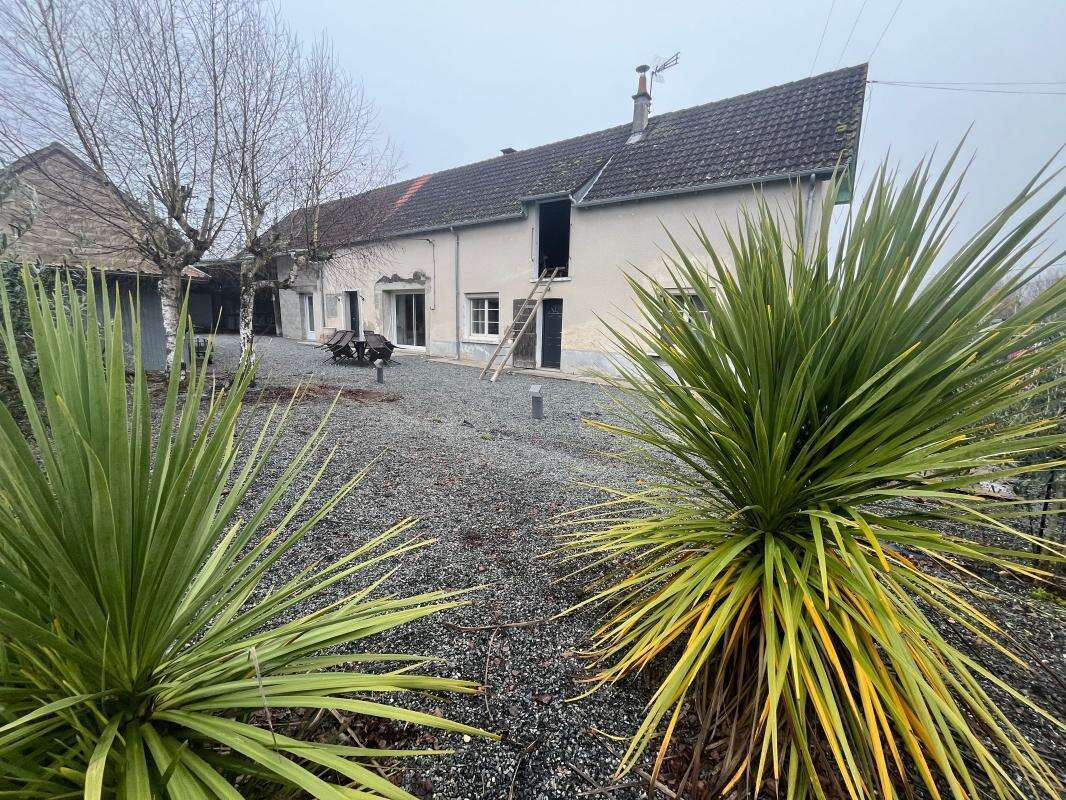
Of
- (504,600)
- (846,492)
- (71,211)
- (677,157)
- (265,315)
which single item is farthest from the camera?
(265,315)

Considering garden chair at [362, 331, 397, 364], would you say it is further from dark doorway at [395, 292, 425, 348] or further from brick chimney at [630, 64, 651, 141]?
brick chimney at [630, 64, 651, 141]

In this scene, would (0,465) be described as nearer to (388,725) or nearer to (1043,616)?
(388,725)

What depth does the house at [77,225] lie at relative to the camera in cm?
526

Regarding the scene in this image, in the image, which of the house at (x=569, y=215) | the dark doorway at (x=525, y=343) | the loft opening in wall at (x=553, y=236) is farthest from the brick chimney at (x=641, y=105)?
the dark doorway at (x=525, y=343)

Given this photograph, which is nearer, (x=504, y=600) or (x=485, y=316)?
(x=504, y=600)

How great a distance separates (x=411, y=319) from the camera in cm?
1531

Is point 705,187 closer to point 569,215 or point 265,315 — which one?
point 569,215

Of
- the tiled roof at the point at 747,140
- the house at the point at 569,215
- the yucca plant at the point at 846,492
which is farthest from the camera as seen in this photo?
the house at the point at 569,215

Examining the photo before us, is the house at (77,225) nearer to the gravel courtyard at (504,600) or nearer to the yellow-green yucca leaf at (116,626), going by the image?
the gravel courtyard at (504,600)

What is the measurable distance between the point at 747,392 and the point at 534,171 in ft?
43.2

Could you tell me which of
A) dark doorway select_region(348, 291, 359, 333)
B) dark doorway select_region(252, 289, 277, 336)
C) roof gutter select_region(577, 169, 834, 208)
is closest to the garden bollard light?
roof gutter select_region(577, 169, 834, 208)

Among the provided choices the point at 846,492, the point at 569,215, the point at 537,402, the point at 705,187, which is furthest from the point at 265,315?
the point at 846,492

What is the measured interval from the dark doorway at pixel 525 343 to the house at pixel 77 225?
278 inches

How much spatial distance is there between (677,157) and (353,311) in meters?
12.1
